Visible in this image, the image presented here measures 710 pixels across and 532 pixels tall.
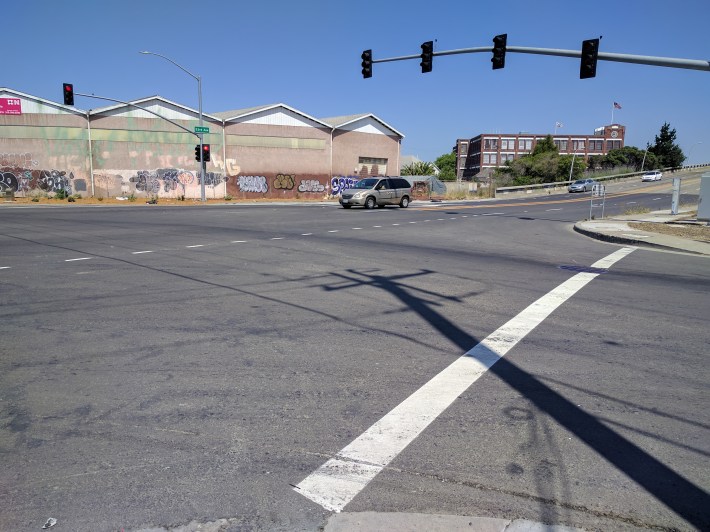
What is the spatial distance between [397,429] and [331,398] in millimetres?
695

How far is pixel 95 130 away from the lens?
143 ft

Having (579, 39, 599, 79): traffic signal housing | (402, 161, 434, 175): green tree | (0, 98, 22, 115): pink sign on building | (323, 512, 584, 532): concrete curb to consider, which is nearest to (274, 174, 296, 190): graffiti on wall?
(0, 98, 22, 115): pink sign on building

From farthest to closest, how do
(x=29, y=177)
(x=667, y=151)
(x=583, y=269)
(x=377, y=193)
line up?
(x=667, y=151) → (x=29, y=177) → (x=377, y=193) → (x=583, y=269)

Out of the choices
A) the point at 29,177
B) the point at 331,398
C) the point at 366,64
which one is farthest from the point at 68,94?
the point at 331,398

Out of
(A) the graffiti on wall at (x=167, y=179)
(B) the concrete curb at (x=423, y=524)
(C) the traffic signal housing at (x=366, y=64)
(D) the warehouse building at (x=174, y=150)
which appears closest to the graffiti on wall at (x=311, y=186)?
(D) the warehouse building at (x=174, y=150)

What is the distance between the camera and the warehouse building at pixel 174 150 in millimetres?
42281

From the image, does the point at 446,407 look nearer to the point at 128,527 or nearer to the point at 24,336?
the point at 128,527

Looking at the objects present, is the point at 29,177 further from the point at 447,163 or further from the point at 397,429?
the point at 447,163

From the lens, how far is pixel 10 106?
4147 cm

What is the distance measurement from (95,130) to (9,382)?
146ft

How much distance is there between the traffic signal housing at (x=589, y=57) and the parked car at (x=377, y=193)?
52.6 feet

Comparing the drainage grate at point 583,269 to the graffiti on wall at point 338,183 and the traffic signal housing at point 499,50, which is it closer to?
the traffic signal housing at point 499,50

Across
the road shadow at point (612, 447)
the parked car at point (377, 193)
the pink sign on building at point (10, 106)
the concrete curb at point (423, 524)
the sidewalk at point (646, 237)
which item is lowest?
the concrete curb at point (423, 524)

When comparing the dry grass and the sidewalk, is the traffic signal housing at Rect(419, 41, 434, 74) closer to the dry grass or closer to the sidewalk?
the sidewalk
